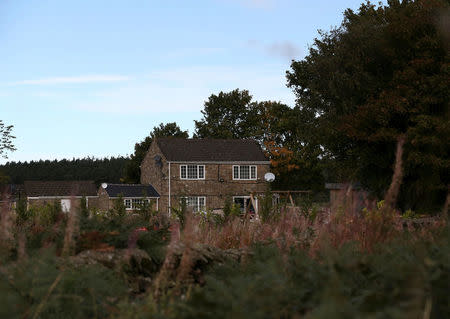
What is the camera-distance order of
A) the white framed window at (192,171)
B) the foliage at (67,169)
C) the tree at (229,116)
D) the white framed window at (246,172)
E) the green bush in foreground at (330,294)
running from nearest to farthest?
the green bush in foreground at (330,294), the white framed window at (192,171), the white framed window at (246,172), the tree at (229,116), the foliage at (67,169)

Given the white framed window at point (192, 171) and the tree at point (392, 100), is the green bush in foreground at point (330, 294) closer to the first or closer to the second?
the tree at point (392, 100)

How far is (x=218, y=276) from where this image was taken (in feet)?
17.0

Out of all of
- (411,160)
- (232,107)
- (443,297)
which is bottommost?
(443,297)

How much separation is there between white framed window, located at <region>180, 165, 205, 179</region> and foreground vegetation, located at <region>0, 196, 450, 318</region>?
3389 cm

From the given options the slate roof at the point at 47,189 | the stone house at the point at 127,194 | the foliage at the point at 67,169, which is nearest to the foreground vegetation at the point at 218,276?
the stone house at the point at 127,194

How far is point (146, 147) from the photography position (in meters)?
49.3

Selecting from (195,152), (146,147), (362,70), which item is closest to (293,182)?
(195,152)

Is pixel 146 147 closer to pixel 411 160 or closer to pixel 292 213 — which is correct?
pixel 411 160

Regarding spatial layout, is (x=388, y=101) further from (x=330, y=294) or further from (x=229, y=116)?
(x=229, y=116)

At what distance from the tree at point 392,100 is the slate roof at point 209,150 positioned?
1849 centimetres

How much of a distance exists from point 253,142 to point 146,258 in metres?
38.9

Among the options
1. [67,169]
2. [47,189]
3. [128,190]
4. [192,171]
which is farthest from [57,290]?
[67,169]

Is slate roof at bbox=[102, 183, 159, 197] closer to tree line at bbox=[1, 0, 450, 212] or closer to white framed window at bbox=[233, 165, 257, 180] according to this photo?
white framed window at bbox=[233, 165, 257, 180]

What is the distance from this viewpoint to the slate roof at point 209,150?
135 ft
